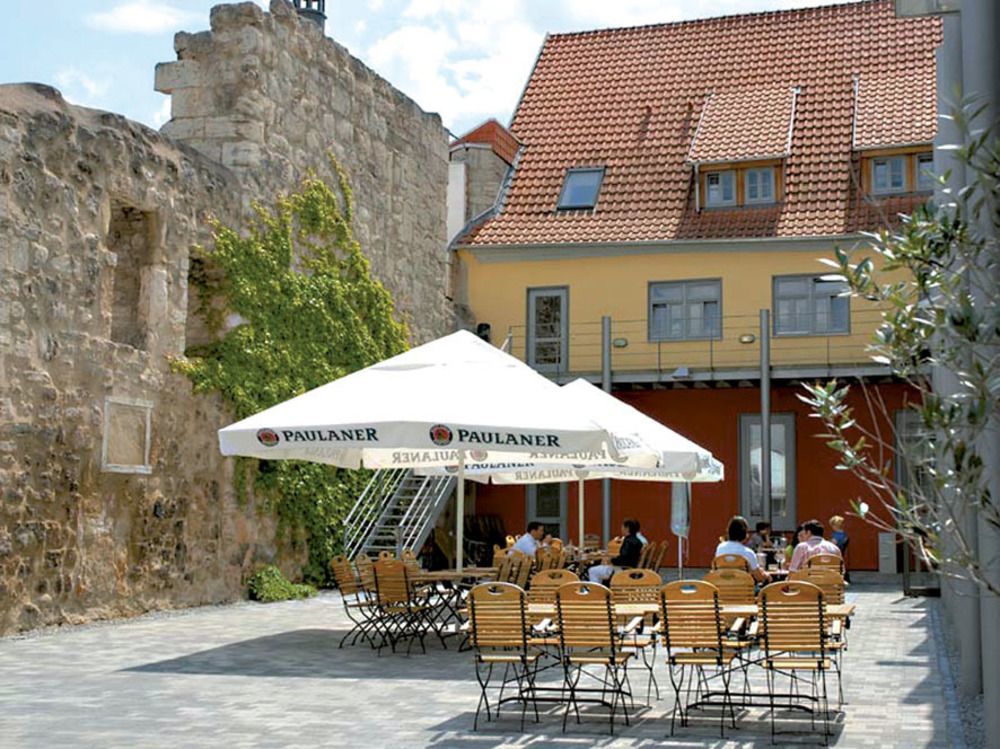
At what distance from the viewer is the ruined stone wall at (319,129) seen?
17.3 m

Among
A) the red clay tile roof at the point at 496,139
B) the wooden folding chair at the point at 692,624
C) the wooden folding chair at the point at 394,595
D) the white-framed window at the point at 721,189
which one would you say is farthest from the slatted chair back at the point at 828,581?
the red clay tile roof at the point at 496,139

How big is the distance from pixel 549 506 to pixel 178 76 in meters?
11.2

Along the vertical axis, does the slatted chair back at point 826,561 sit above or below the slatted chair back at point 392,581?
above

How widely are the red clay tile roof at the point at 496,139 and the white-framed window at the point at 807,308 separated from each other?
5.84m

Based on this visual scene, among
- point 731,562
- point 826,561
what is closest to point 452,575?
point 731,562

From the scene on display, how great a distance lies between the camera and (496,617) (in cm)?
845

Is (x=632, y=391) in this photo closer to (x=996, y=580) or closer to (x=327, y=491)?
(x=327, y=491)

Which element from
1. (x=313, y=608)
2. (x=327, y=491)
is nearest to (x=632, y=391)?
(x=327, y=491)

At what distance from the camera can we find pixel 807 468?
23953mm

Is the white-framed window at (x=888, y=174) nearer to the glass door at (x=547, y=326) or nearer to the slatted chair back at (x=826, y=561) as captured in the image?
the glass door at (x=547, y=326)

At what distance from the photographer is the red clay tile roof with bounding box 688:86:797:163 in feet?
80.7

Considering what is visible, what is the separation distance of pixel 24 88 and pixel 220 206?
331 centimetres

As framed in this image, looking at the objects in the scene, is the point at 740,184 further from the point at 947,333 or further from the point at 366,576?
the point at 947,333

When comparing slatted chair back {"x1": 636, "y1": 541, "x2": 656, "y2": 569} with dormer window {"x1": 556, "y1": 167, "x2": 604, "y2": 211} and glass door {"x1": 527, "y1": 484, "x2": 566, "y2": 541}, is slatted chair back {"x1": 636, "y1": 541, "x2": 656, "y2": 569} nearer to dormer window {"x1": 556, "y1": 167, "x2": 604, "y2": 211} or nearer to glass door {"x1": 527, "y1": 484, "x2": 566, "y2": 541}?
glass door {"x1": 527, "y1": 484, "x2": 566, "y2": 541}
